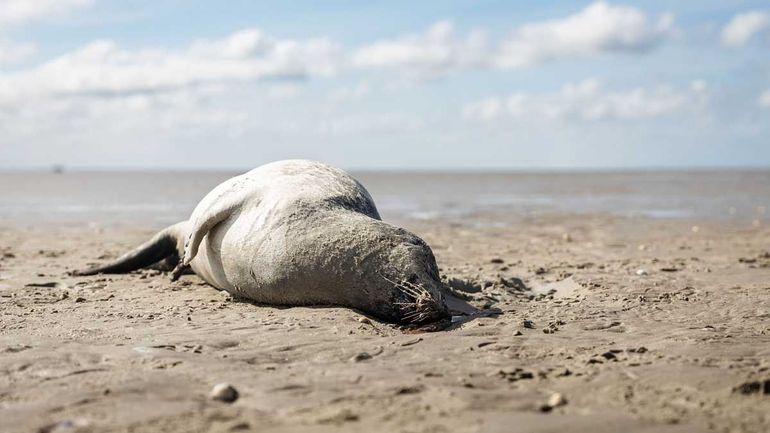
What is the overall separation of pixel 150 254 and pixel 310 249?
3253 mm

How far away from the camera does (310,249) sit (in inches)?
257

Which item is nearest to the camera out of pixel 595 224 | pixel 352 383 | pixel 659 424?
pixel 659 424

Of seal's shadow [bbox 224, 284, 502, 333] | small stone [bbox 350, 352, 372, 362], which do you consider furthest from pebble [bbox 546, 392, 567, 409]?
seal's shadow [bbox 224, 284, 502, 333]

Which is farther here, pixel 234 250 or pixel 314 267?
pixel 234 250

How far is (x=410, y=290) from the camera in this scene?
608cm

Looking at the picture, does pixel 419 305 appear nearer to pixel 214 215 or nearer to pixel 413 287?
pixel 413 287

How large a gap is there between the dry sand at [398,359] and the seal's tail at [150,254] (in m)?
0.25

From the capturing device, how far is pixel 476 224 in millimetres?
17531

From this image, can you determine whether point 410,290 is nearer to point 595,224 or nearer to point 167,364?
point 167,364

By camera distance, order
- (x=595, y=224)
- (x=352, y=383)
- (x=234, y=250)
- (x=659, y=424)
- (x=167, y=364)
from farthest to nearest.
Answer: (x=595, y=224) < (x=234, y=250) < (x=167, y=364) < (x=352, y=383) < (x=659, y=424)

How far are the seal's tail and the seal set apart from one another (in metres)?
1.10

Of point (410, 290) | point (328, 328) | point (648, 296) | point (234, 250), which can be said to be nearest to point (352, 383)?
point (328, 328)

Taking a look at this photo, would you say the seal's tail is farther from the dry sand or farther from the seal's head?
the seal's head

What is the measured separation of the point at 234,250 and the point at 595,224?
1159 centimetres
